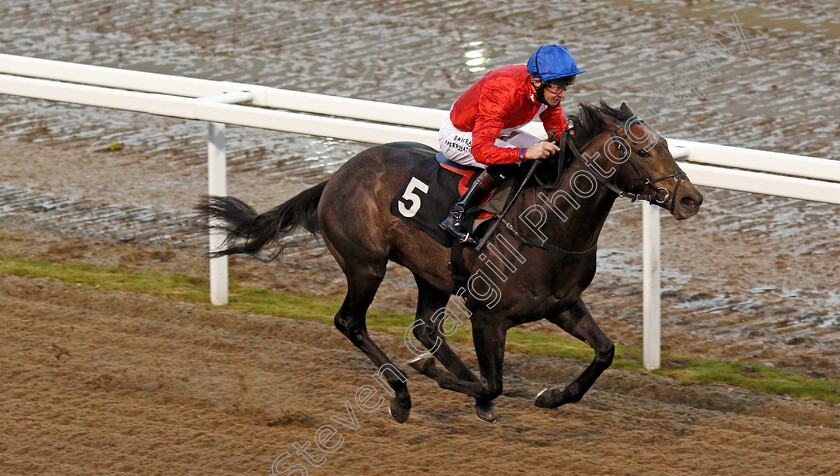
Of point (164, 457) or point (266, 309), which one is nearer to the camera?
point (164, 457)

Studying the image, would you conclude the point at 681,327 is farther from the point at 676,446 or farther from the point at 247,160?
the point at 247,160

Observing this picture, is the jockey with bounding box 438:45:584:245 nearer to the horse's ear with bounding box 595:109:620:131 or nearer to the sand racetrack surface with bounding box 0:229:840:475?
the horse's ear with bounding box 595:109:620:131

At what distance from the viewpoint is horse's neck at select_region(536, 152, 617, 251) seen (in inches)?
175

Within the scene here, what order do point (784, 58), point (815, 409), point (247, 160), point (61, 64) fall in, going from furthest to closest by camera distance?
point (784, 58), point (247, 160), point (61, 64), point (815, 409)

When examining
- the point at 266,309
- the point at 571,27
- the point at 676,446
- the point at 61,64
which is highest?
the point at 571,27

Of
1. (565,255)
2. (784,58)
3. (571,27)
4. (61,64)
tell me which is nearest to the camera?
(565,255)

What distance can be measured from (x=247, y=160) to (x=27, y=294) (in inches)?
110

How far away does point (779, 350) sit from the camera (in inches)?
228

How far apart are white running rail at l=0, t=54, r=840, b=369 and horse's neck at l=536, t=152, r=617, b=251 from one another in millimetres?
871

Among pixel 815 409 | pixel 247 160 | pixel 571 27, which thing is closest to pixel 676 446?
pixel 815 409

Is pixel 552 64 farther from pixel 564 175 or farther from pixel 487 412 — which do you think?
pixel 487 412

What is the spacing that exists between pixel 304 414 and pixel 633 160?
1.80m

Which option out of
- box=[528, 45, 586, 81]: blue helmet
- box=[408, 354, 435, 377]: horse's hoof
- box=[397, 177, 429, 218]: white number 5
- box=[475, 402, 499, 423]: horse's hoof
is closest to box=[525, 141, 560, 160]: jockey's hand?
box=[528, 45, 586, 81]: blue helmet

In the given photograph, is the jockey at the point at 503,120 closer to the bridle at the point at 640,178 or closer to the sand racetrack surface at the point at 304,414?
the bridle at the point at 640,178
